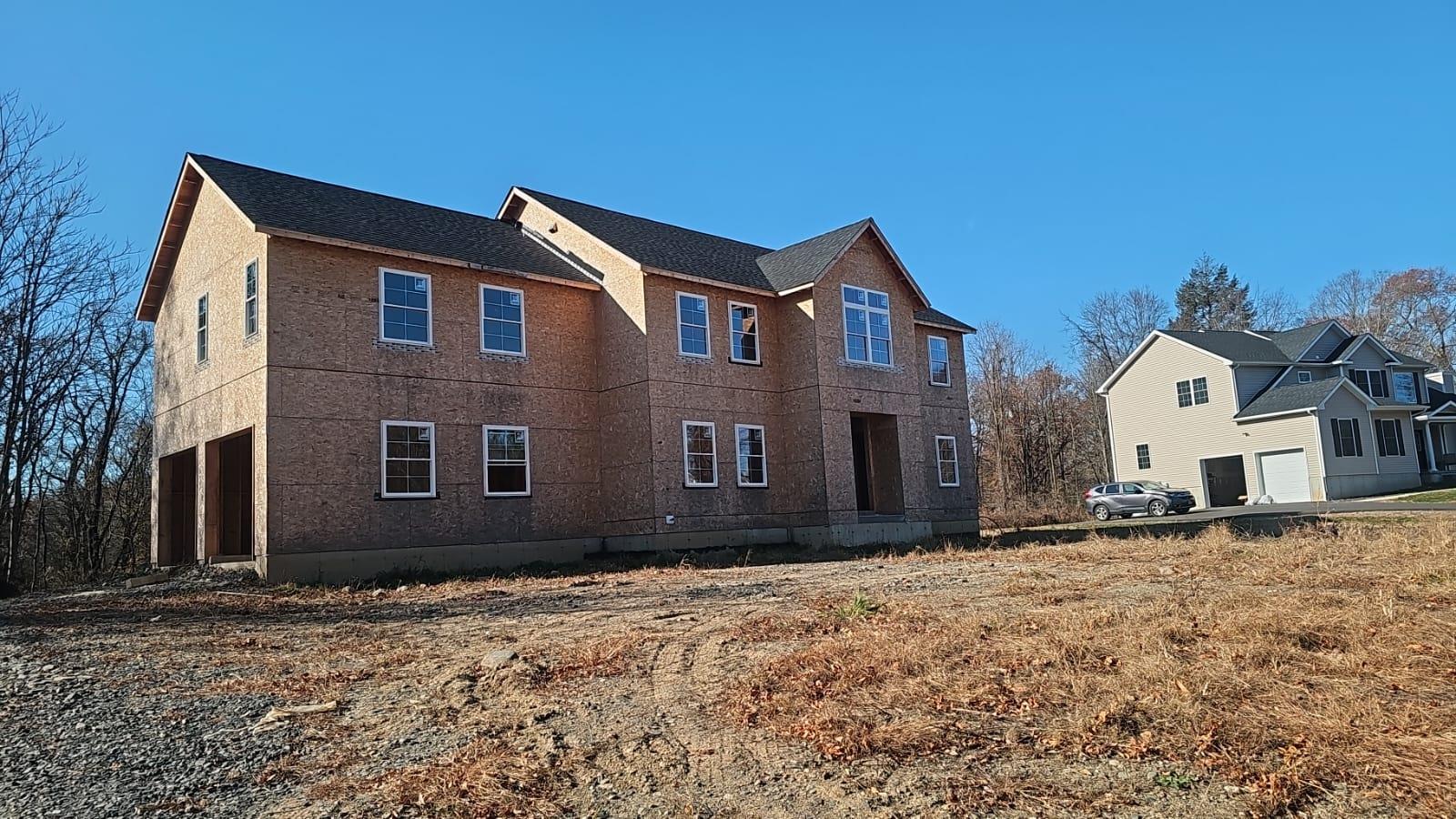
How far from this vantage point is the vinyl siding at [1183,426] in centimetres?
3919

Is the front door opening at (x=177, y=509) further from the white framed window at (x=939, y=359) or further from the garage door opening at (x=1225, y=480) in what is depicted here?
the garage door opening at (x=1225, y=480)

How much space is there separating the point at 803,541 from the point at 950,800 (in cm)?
1762

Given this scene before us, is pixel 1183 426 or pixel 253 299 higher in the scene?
pixel 253 299

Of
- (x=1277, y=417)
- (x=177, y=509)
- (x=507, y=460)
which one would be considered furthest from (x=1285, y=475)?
Result: (x=177, y=509)

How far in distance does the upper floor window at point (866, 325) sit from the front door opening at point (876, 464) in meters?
1.52

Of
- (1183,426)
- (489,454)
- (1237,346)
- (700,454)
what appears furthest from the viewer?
(1237,346)

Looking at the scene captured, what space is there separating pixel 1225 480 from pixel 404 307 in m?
38.7

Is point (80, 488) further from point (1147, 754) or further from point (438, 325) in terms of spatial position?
point (1147, 754)

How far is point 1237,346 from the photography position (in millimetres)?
43250

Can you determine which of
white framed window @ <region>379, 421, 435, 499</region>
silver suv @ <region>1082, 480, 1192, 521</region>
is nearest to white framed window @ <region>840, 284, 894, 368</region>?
white framed window @ <region>379, 421, 435, 499</region>

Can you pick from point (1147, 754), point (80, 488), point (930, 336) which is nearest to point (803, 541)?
point (930, 336)

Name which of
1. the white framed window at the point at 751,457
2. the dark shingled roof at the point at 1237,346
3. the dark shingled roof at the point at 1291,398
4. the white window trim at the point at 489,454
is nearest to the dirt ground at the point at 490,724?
the white window trim at the point at 489,454

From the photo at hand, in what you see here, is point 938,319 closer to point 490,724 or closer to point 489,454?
point 489,454

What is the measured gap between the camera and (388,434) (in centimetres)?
1820
